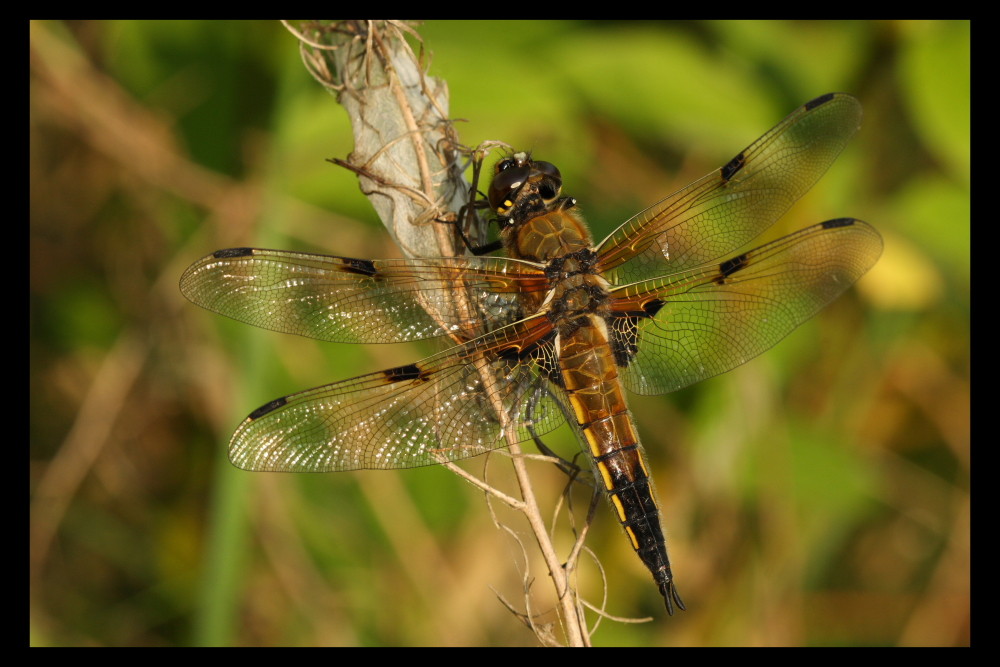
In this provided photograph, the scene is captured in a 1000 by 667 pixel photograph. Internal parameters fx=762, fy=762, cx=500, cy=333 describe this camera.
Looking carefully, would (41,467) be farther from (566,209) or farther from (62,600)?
(566,209)

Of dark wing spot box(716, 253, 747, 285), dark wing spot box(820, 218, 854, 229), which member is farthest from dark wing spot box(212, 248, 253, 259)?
dark wing spot box(820, 218, 854, 229)

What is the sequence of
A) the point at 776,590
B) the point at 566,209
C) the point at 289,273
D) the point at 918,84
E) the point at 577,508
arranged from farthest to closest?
the point at 577,508 → the point at 776,590 → the point at 918,84 → the point at 566,209 → the point at 289,273

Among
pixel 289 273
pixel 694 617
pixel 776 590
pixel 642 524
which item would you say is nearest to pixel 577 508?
pixel 694 617

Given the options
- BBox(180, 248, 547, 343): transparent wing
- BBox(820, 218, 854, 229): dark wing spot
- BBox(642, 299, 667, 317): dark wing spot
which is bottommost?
A: BBox(642, 299, 667, 317): dark wing spot

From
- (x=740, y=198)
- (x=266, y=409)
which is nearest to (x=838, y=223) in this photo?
(x=740, y=198)

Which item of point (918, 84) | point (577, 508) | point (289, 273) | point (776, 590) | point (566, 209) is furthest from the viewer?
point (577, 508)

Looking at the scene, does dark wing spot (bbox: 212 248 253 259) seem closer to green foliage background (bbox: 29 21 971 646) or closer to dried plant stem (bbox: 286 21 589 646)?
dried plant stem (bbox: 286 21 589 646)
